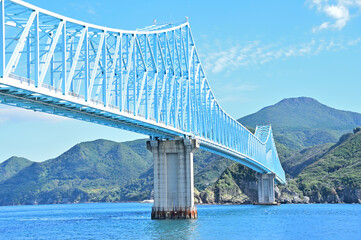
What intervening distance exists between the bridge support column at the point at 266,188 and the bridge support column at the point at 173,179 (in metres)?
91.3

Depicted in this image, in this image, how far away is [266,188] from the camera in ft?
555

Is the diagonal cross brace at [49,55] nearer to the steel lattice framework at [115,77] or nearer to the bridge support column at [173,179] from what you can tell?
the steel lattice framework at [115,77]

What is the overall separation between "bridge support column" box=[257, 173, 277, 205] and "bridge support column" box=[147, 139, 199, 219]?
300 ft

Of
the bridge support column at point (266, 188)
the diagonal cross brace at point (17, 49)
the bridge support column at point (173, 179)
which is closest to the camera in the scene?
the diagonal cross brace at point (17, 49)

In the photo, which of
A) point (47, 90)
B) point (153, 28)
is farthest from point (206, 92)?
point (47, 90)

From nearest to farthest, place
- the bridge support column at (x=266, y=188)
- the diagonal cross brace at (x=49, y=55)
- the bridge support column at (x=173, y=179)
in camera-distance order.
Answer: the diagonal cross brace at (x=49, y=55)
the bridge support column at (x=173, y=179)
the bridge support column at (x=266, y=188)

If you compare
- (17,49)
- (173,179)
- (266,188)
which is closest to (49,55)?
(17,49)

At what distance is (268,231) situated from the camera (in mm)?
68000

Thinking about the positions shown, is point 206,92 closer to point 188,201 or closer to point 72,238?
point 188,201

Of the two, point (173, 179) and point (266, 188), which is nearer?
point (173, 179)

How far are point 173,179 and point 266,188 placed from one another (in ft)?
311

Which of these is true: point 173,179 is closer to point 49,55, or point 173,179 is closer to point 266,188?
point 49,55

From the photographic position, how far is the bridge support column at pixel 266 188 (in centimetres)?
16812

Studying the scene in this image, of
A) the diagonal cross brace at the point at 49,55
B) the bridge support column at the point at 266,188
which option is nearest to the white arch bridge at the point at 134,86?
the diagonal cross brace at the point at 49,55
